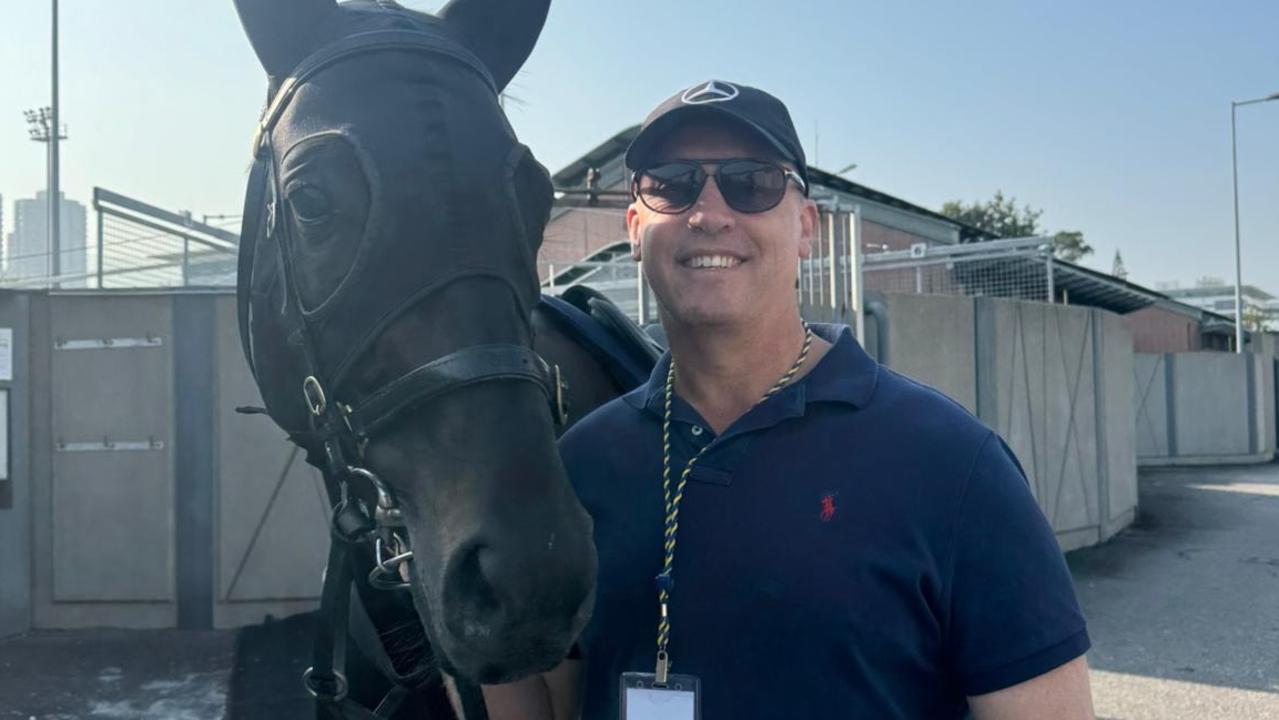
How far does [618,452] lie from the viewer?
169 centimetres

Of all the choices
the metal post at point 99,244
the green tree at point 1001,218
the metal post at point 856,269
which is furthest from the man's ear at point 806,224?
the green tree at point 1001,218

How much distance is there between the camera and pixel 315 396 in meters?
1.73

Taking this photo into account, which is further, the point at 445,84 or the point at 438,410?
the point at 445,84

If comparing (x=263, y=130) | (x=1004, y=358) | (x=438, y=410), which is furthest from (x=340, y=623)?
(x=1004, y=358)

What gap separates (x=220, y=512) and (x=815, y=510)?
22.3 feet

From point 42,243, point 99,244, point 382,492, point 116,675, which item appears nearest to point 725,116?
point 382,492

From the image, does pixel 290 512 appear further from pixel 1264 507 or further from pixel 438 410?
pixel 1264 507

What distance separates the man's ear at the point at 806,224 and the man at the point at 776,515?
8 centimetres

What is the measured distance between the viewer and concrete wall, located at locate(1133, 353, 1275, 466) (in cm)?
1881

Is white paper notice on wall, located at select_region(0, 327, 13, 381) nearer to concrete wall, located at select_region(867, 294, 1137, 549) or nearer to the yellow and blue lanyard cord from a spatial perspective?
concrete wall, located at select_region(867, 294, 1137, 549)

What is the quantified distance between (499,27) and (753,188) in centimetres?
89

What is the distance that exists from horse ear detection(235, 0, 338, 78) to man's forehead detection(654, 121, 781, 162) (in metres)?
0.80

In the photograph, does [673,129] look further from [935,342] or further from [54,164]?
[54,164]

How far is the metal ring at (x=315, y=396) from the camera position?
1.72 metres
